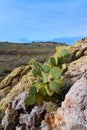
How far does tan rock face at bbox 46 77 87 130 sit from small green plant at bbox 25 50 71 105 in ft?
4.75

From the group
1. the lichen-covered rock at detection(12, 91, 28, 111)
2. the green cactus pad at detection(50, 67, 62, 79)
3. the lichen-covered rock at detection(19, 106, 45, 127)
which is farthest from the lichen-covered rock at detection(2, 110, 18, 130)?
the green cactus pad at detection(50, 67, 62, 79)

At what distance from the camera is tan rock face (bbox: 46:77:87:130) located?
12.1 meters

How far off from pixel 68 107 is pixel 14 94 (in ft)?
15.9

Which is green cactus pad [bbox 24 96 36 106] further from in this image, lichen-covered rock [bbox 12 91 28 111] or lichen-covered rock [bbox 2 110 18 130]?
lichen-covered rock [bbox 2 110 18 130]

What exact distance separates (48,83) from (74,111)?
279 centimetres

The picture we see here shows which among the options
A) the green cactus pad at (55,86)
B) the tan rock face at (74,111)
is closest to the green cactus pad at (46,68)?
the green cactus pad at (55,86)

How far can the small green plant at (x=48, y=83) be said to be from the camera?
14.3 metres

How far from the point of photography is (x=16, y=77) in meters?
20.9

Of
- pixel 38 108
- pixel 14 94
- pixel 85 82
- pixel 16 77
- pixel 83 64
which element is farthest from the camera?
pixel 16 77

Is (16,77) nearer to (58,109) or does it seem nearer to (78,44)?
(78,44)

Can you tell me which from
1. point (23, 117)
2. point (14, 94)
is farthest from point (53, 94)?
point (14, 94)

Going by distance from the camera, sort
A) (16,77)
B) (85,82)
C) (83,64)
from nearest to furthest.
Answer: (85,82) → (83,64) → (16,77)

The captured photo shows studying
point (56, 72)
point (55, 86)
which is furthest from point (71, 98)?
point (56, 72)

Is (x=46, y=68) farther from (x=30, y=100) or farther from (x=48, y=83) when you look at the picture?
(x=30, y=100)
